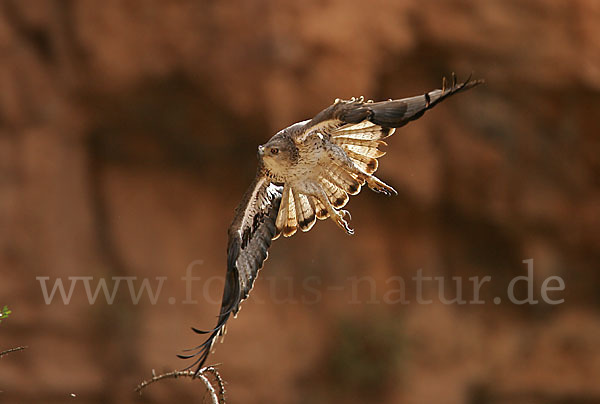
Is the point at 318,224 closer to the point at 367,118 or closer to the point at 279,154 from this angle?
the point at 279,154

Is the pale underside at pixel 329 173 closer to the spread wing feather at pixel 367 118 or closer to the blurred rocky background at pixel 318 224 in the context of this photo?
the spread wing feather at pixel 367 118

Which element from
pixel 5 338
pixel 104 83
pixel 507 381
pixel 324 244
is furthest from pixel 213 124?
pixel 507 381

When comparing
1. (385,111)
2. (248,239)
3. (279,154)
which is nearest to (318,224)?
(248,239)

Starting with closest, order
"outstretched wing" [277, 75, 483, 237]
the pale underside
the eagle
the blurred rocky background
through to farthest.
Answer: "outstretched wing" [277, 75, 483, 237] < the eagle < the pale underside < the blurred rocky background

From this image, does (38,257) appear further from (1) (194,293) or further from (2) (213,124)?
(2) (213,124)

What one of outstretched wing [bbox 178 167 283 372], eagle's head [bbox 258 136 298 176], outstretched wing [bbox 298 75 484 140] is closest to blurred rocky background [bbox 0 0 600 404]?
outstretched wing [bbox 178 167 283 372]

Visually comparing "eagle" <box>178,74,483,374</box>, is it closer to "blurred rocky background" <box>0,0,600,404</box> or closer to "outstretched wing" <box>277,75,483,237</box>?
"outstretched wing" <box>277,75,483,237</box>
